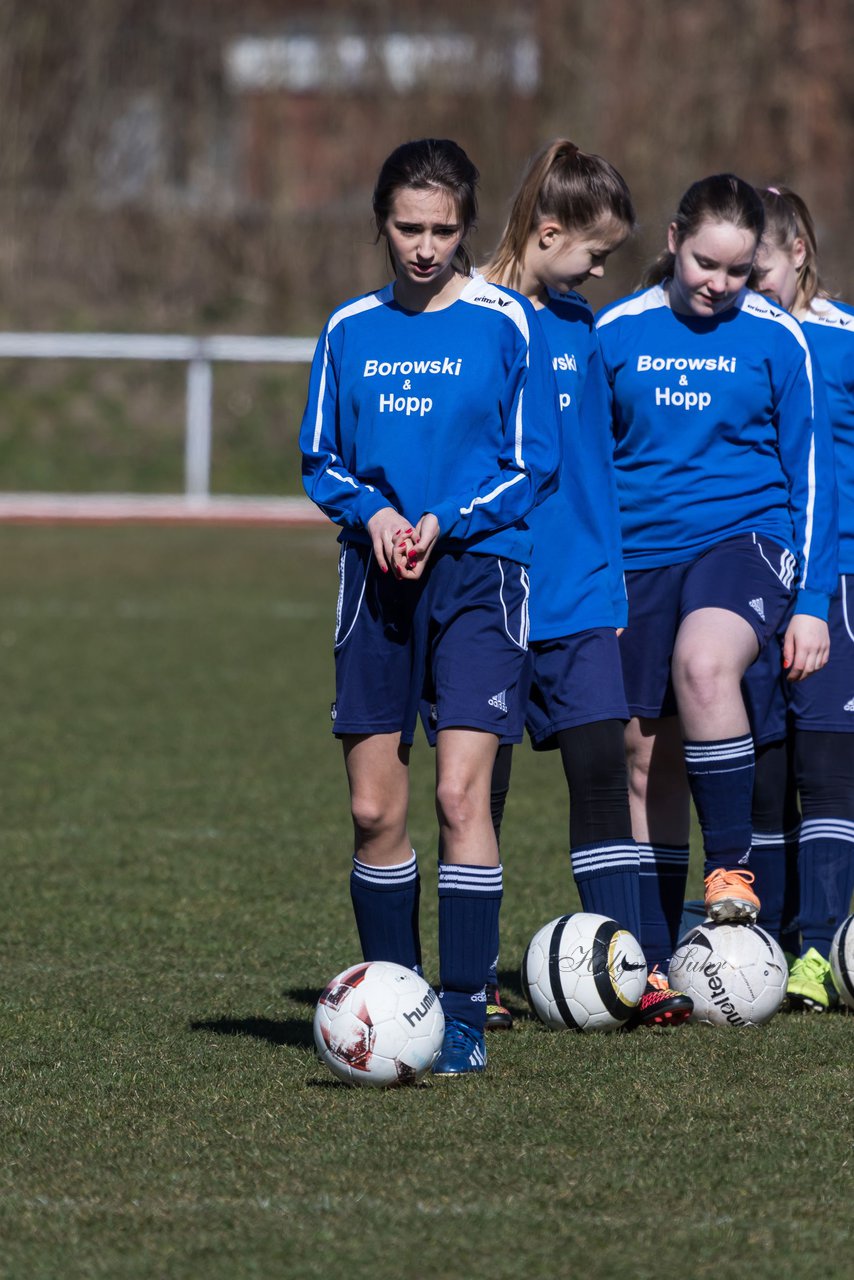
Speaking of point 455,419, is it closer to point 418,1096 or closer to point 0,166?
point 418,1096

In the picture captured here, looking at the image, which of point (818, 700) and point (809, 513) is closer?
point (809, 513)

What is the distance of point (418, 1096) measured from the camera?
4090mm

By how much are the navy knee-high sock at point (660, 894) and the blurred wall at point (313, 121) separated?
17413 millimetres

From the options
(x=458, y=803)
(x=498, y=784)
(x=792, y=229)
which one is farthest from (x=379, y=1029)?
(x=792, y=229)

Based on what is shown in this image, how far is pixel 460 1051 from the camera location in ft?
14.0

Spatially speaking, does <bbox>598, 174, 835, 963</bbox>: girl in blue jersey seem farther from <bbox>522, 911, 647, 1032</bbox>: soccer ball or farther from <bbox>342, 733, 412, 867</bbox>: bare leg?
<bbox>342, 733, 412, 867</bbox>: bare leg

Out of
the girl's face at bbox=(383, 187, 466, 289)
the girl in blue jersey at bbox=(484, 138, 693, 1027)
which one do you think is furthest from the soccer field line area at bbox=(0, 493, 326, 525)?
the girl's face at bbox=(383, 187, 466, 289)

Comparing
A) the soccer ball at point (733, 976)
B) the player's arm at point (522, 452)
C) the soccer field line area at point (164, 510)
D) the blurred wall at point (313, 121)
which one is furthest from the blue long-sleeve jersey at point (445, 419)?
the blurred wall at point (313, 121)

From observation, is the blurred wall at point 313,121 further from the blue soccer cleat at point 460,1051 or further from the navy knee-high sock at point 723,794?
the blue soccer cleat at point 460,1051

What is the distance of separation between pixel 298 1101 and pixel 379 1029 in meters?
0.22

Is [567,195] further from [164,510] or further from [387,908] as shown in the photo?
[164,510]

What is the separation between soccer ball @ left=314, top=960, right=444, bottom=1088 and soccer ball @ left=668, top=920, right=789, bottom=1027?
78 cm

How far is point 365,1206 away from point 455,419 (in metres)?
1.74

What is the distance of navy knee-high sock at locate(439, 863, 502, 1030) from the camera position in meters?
4.38
